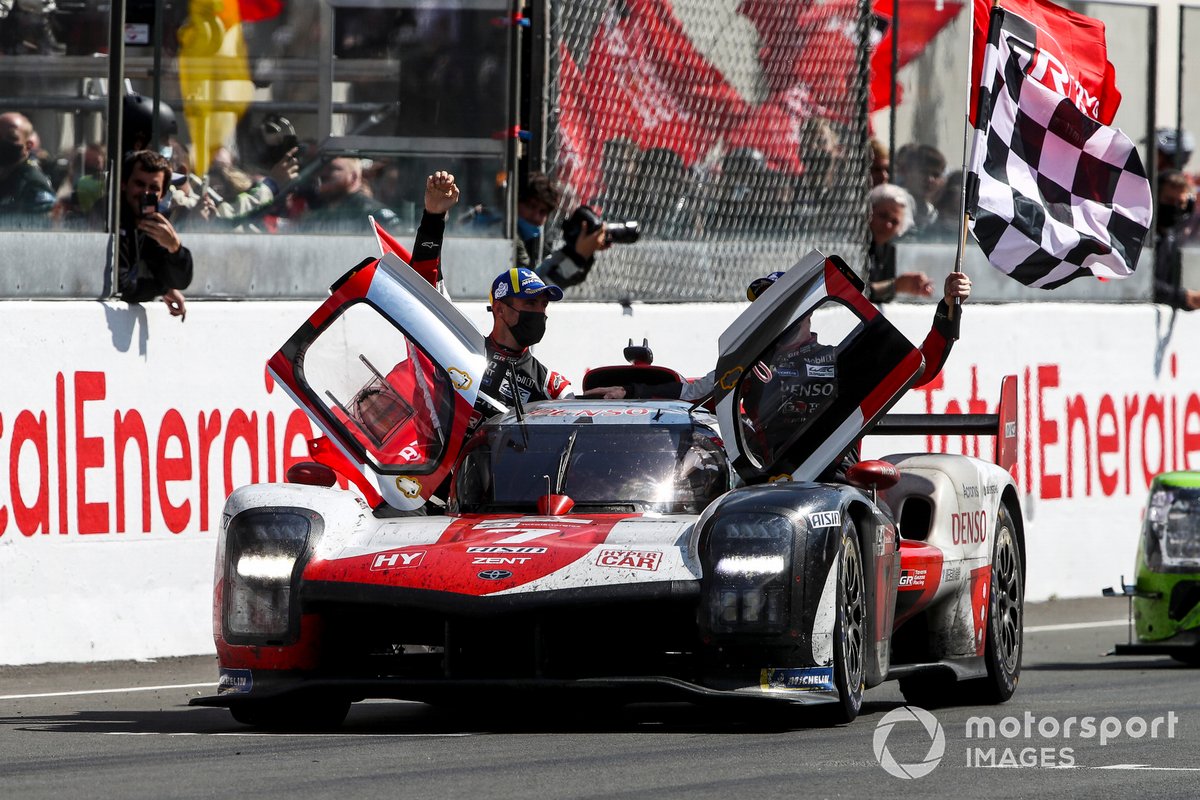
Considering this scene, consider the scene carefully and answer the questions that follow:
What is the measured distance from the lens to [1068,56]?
1152 centimetres

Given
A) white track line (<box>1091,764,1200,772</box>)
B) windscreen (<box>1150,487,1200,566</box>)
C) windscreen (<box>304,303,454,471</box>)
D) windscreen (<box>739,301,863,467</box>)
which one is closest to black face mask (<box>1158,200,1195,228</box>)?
windscreen (<box>1150,487,1200,566</box>)

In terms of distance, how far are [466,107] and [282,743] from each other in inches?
267

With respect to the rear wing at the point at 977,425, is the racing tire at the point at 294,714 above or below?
below

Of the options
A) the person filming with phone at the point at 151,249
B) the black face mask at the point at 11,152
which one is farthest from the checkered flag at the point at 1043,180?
the black face mask at the point at 11,152

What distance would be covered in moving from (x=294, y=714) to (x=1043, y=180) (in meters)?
4.68

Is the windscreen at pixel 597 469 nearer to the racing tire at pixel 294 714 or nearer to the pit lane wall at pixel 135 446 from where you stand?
the pit lane wall at pixel 135 446

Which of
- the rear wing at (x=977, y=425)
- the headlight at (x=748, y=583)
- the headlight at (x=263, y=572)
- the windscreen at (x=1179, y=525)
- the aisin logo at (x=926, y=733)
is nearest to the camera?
the aisin logo at (x=926, y=733)

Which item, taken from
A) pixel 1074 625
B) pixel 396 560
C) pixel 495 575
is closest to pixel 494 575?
pixel 495 575

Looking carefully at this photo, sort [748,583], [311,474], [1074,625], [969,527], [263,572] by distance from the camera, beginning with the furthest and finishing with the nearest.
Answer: [1074,625] < [969,527] < [311,474] < [263,572] < [748,583]

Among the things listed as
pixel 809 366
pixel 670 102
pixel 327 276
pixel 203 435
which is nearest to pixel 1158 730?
pixel 809 366

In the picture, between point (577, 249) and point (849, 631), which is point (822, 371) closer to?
point (849, 631)

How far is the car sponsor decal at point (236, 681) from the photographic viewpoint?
8180 mm

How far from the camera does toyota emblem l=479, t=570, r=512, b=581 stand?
783cm

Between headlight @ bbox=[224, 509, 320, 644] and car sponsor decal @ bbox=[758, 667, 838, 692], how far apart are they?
63.6 inches
